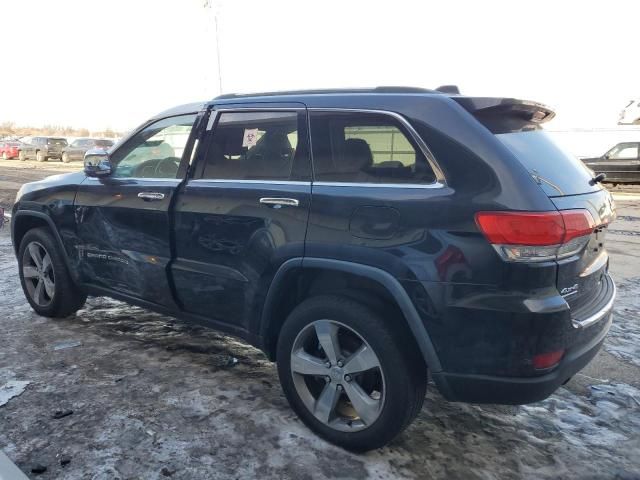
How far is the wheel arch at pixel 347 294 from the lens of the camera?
238 cm

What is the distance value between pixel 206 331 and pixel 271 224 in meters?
1.83

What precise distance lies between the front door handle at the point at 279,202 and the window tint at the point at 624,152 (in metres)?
17.7

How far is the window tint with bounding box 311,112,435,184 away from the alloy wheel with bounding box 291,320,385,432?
2.54 ft

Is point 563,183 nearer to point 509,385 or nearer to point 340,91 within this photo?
point 509,385

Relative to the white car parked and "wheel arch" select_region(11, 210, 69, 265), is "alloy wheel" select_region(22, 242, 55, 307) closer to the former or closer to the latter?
"wheel arch" select_region(11, 210, 69, 265)

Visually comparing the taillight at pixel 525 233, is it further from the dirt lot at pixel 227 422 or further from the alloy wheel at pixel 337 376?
the dirt lot at pixel 227 422

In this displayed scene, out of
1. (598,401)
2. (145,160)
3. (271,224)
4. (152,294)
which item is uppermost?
(145,160)

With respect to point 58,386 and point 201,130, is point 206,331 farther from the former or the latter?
point 201,130

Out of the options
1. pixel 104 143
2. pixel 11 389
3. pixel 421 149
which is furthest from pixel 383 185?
pixel 104 143

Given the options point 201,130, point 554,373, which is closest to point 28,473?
point 201,130

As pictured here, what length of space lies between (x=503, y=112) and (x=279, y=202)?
4.02 feet

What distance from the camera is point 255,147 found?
125 inches

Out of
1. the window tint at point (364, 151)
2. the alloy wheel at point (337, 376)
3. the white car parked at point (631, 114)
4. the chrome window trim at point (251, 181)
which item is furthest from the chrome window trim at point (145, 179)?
the white car parked at point (631, 114)

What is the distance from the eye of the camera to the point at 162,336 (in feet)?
13.9
